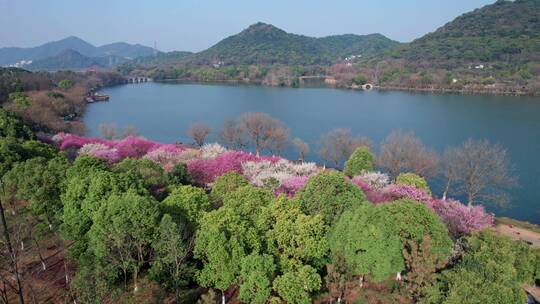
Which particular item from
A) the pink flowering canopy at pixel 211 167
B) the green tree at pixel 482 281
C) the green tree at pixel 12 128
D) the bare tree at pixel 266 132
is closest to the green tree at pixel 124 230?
the green tree at pixel 482 281

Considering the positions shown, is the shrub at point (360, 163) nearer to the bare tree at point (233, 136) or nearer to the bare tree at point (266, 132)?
the bare tree at point (266, 132)

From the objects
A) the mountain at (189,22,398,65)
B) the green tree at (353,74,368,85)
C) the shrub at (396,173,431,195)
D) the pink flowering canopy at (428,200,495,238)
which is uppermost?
the mountain at (189,22,398,65)

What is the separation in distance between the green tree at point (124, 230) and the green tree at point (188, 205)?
108cm

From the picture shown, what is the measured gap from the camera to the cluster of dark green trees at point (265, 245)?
9.63 meters

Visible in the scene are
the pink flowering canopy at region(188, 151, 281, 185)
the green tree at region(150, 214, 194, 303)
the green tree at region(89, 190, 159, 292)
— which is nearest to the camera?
the green tree at region(150, 214, 194, 303)

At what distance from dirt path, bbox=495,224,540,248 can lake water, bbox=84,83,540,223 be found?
4.15 metres

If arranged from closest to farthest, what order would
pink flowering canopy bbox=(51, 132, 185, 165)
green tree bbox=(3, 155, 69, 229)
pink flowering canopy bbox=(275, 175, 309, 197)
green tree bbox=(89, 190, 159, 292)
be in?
green tree bbox=(89, 190, 159, 292), green tree bbox=(3, 155, 69, 229), pink flowering canopy bbox=(275, 175, 309, 197), pink flowering canopy bbox=(51, 132, 185, 165)

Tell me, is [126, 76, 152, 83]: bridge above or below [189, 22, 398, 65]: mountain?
below

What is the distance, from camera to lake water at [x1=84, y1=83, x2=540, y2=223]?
33.1 m

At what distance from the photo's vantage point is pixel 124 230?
10.4 m

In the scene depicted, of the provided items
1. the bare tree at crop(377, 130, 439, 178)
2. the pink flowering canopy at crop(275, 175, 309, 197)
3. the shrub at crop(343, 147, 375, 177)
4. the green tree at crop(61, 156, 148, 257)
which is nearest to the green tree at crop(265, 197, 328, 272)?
the green tree at crop(61, 156, 148, 257)

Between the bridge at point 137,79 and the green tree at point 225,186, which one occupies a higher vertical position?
the bridge at point 137,79

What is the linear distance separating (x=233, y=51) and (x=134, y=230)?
156m

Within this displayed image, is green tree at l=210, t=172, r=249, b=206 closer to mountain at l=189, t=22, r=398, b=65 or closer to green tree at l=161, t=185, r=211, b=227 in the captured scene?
green tree at l=161, t=185, r=211, b=227
